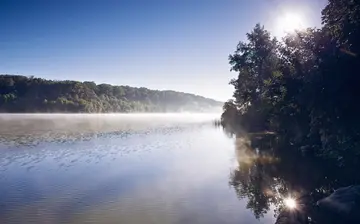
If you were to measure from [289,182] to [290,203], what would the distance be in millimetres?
5367

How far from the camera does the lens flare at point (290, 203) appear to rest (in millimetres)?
14973

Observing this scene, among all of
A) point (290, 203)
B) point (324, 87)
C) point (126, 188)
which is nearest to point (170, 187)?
point (126, 188)

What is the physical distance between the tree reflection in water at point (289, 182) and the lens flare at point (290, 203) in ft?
0.57

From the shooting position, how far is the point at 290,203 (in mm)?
15812

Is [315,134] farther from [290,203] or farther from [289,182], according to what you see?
[290,203]

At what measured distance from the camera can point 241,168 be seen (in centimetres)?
2569

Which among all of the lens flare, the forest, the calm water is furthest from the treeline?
the lens flare

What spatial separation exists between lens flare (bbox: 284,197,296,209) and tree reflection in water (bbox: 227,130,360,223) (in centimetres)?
17

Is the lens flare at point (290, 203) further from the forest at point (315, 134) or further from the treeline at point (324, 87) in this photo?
the treeline at point (324, 87)

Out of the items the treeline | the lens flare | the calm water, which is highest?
the treeline

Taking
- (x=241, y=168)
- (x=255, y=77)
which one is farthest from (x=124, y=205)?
(x=255, y=77)

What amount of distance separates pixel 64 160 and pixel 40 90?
157 meters

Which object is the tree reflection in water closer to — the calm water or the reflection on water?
the reflection on water

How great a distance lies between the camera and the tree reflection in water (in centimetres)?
1391
